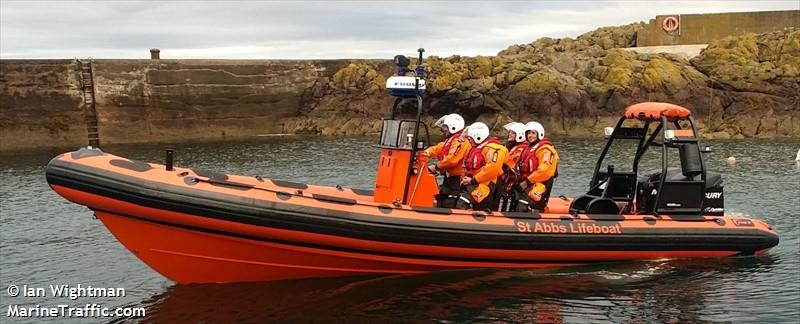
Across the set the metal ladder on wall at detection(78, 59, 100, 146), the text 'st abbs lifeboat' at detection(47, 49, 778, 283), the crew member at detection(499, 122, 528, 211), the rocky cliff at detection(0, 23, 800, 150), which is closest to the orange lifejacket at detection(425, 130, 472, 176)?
the text 'st abbs lifeboat' at detection(47, 49, 778, 283)

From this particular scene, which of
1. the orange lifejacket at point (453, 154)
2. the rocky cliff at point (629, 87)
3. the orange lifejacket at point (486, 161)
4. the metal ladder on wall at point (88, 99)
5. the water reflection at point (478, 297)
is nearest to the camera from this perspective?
the water reflection at point (478, 297)

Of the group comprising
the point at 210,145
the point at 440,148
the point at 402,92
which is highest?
the point at 402,92

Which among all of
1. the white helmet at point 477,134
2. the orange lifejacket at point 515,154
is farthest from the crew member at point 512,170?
the white helmet at point 477,134

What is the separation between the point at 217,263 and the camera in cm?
712

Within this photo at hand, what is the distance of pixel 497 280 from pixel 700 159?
8.89ft

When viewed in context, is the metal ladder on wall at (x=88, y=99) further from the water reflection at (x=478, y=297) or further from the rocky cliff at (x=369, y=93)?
the water reflection at (x=478, y=297)

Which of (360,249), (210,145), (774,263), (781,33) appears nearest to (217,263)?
(360,249)

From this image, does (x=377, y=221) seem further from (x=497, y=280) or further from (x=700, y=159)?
(x=700, y=159)

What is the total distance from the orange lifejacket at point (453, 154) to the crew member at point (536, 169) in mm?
738

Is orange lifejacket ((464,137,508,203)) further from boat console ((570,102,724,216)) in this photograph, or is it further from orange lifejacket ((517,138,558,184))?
boat console ((570,102,724,216))

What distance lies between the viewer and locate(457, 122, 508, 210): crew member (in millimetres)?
7520

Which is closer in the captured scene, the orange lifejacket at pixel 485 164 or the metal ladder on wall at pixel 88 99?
the orange lifejacket at pixel 485 164

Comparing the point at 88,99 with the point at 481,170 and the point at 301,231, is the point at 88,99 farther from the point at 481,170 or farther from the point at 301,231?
the point at 481,170

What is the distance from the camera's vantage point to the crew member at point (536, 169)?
7.89 meters
